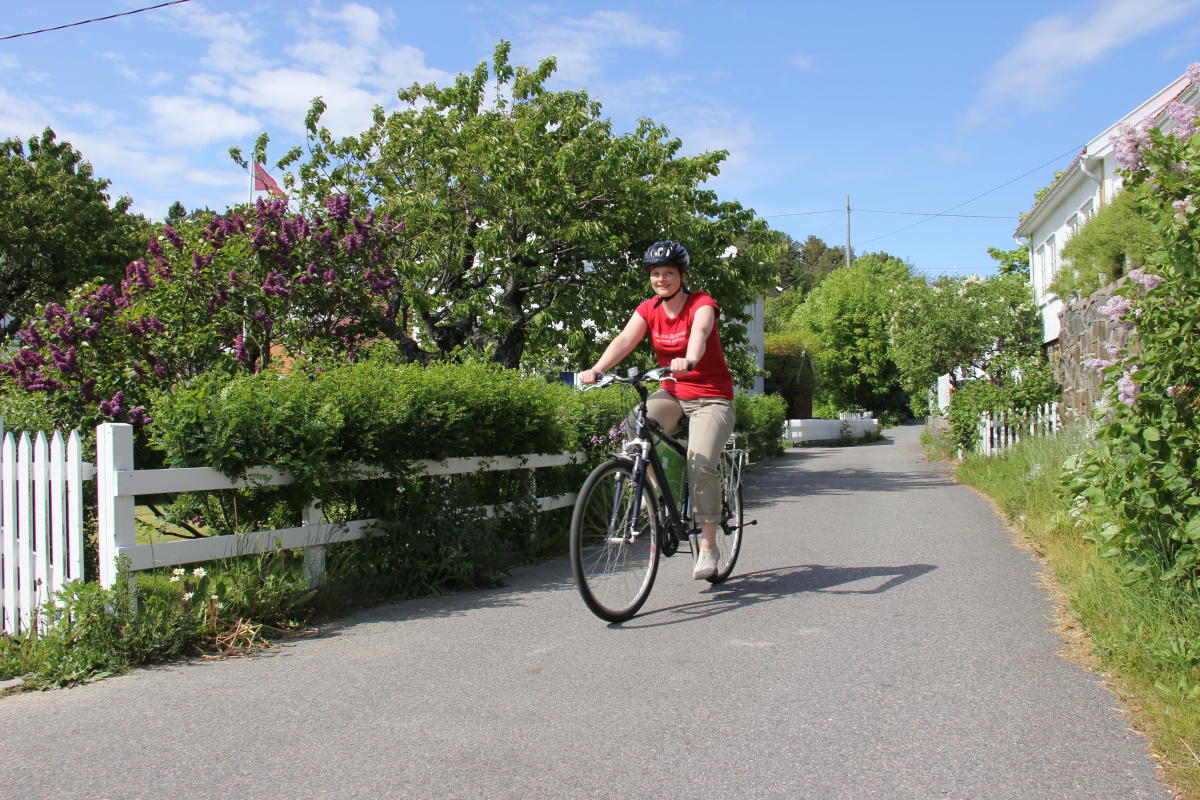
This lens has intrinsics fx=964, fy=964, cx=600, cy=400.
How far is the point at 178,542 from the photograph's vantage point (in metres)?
4.92

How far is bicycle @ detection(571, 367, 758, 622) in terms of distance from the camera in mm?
5102

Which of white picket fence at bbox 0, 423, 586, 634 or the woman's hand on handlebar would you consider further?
the woman's hand on handlebar

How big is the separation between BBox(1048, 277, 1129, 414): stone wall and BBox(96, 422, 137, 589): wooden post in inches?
384

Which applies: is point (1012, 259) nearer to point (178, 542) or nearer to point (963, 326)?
point (963, 326)

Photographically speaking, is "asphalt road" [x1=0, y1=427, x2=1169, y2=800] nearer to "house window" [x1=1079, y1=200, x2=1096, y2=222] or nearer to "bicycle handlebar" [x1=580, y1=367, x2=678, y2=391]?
"bicycle handlebar" [x1=580, y1=367, x2=678, y2=391]

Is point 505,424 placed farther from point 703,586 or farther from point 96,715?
point 96,715

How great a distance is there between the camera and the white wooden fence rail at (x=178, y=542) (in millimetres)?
4727

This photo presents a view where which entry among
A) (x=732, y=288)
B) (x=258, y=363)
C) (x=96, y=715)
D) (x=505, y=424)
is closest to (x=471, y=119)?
(x=732, y=288)

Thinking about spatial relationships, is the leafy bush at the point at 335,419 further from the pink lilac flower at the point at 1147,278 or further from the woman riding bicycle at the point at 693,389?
the pink lilac flower at the point at 1147,278

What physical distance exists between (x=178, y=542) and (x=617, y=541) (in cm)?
227

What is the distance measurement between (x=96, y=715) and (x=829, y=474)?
1572 centimetres

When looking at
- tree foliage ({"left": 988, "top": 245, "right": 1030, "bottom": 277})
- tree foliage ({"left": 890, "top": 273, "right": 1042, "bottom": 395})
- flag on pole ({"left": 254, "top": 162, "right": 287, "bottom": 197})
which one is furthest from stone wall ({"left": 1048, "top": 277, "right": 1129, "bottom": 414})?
tree foliage ({"left": 988, "top": 245, "right": 1030, "bottom": 277})

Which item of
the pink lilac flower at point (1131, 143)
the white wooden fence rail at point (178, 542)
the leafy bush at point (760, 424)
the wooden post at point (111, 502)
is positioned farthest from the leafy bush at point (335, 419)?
the leafy bush at point (760, 424)

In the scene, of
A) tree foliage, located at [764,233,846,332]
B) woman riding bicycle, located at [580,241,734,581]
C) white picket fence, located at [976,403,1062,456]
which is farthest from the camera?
tree foliage, located at [764,233,846,332]
